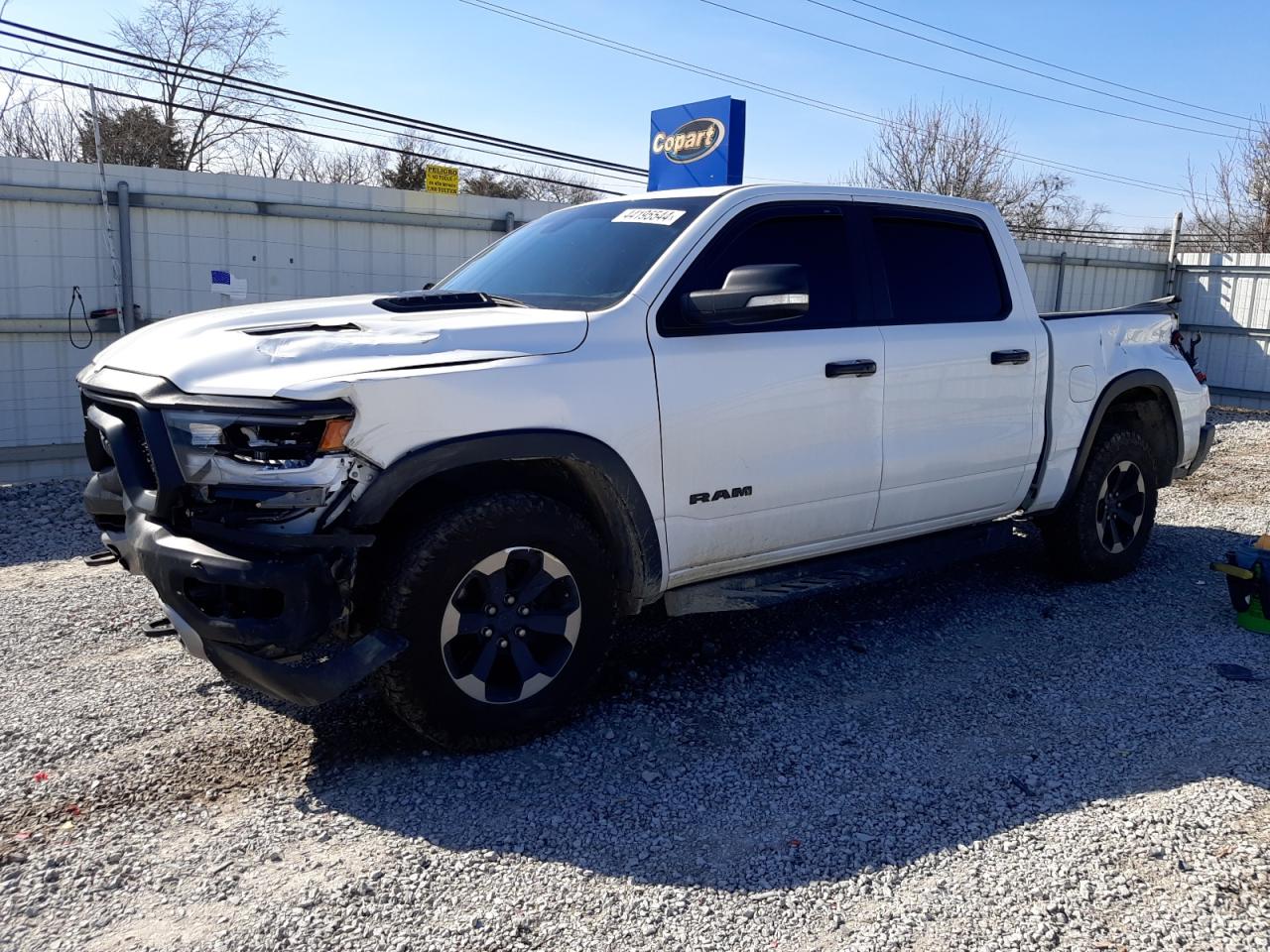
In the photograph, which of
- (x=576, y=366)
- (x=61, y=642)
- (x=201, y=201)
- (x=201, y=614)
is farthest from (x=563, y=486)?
(x=201, y=201)

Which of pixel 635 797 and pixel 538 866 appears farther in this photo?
pixel 635 797

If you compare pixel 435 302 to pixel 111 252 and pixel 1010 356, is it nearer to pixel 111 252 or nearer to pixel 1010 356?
pixel 1010 356

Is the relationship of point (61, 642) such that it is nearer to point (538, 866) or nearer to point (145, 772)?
point (145, 772)

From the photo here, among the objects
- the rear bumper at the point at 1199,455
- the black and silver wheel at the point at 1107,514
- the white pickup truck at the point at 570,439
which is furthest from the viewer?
the rear bumper at the point at 1199,455

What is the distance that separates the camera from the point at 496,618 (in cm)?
353

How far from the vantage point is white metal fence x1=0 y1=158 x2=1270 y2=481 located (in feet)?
29.4

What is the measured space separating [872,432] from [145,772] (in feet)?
10.2

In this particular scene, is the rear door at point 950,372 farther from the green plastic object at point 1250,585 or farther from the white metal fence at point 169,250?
the white metal fence at point 169,250

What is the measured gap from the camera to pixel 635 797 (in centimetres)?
339

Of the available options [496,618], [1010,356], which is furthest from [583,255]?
[1010,356]

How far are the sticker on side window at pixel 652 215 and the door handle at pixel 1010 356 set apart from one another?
178 cm

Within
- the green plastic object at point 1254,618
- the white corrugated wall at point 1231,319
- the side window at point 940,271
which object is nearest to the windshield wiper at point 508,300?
the side window at point 940,271

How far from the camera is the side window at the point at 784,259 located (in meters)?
3.99

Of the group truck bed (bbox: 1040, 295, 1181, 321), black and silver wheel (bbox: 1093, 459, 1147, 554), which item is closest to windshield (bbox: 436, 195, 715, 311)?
truck bed (bbox: 1040, 295, 1181, 321)
